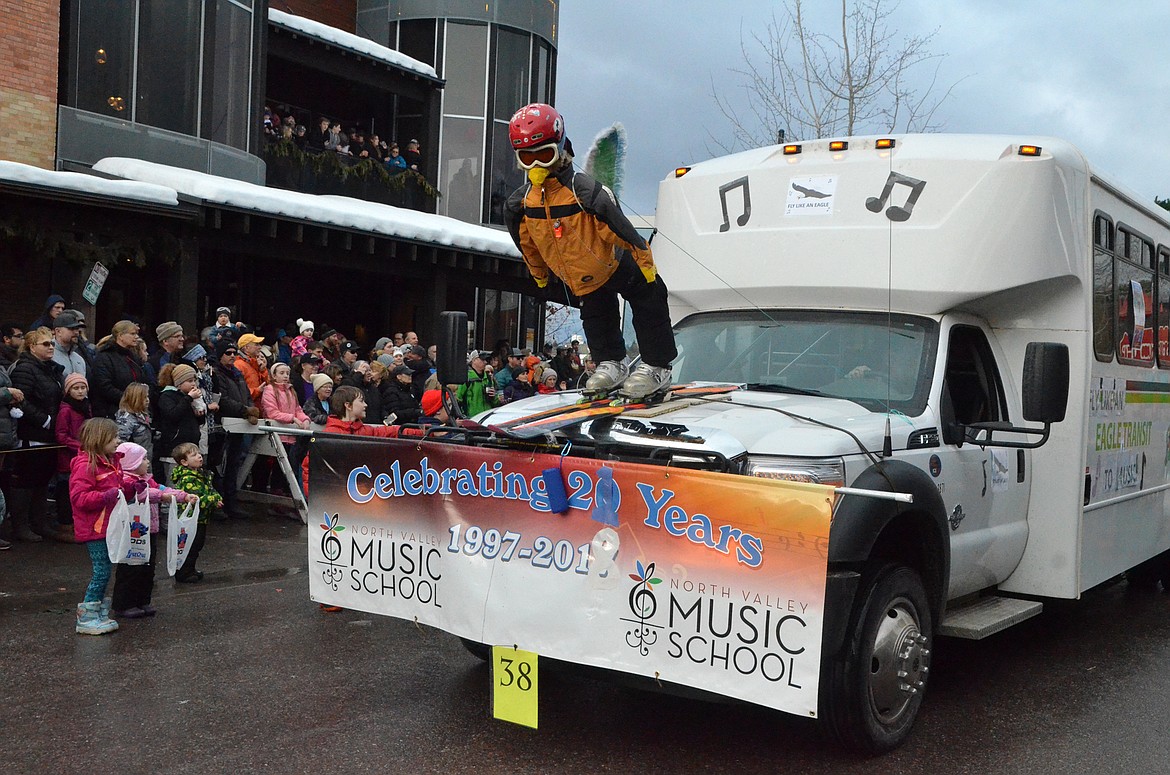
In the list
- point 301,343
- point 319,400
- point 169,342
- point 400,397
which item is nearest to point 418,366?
point 400,397

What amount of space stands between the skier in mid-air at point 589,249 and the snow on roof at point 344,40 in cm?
1774

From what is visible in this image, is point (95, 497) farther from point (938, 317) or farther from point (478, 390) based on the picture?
point (478, 390)

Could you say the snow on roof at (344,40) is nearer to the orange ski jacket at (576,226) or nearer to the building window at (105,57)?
the building window at (105,57)

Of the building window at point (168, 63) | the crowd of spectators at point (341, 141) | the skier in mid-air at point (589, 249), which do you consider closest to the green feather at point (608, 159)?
the skier in mid-air at point (589, 249)

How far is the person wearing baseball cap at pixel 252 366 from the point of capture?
11680 millimetres

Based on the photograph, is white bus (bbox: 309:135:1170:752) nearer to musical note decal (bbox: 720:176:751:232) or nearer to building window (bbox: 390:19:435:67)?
musical note decal (bbox: 720:176:751:232)

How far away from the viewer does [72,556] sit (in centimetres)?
914

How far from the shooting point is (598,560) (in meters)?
4.64

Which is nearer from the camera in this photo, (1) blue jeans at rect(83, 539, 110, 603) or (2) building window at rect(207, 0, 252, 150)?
(1) blue jeans at rect(83, 539, 110, 603)

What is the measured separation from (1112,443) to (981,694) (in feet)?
6.67

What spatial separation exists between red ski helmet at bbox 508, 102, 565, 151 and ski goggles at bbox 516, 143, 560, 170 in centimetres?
3

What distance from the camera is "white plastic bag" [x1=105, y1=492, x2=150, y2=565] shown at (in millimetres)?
6703

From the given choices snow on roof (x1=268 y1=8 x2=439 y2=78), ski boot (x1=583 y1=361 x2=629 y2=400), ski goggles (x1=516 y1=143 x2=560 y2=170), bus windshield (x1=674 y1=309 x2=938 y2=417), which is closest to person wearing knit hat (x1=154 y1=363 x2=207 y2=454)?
bus windshield (x1=674 y1=309 x2=938 y2=417)

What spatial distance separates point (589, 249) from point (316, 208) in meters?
12.7
